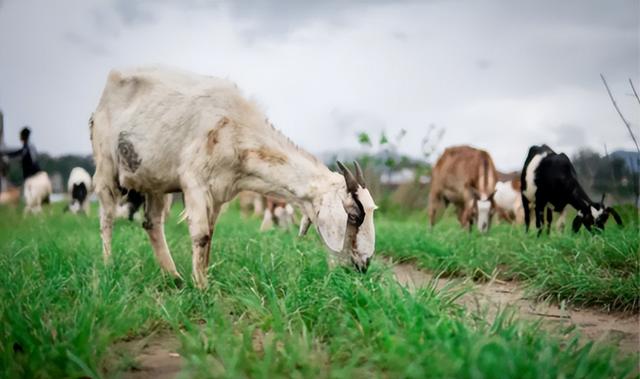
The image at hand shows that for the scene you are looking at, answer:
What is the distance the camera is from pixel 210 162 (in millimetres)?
3500

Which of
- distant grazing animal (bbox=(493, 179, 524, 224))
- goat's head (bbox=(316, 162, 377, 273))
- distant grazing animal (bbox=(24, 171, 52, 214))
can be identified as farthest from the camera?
distant grazing animal (bbox=(493, 179, 524, 224))

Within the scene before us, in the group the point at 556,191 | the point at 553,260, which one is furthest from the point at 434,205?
the point at 553,260

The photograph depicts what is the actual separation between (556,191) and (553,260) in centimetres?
236

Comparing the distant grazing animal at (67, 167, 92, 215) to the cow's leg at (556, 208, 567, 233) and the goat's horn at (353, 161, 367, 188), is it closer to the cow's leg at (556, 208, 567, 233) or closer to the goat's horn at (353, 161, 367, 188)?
the cow's leg at (556, 208, 567, 233)

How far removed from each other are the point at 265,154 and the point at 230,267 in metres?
0.82

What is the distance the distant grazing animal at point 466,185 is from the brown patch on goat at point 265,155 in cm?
462

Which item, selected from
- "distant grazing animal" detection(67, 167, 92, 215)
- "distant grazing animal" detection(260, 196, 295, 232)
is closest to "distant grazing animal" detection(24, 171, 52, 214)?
"distant grazing animal" detection(67, 167, 92, 215)

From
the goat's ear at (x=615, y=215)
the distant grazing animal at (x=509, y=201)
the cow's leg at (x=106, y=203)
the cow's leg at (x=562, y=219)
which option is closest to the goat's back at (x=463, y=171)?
the cow's leg at (x=562, y=219)

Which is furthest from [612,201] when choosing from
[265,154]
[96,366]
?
[96,366]

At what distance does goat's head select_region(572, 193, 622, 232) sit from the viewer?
560 cm

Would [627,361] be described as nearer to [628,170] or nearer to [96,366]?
[96,366]

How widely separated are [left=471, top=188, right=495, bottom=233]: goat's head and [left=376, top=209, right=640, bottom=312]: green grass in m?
1.90

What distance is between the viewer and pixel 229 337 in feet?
7.25

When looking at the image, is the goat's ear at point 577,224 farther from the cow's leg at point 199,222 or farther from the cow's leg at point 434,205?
the cow's leg at point 199,222
